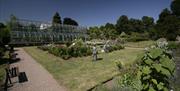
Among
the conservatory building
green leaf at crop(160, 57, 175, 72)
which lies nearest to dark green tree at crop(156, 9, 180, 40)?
the conservatory building

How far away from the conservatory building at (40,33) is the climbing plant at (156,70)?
44.4 m

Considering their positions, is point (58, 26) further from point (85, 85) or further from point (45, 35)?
point (85, 85)

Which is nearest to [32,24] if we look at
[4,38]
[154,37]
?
[4,38]

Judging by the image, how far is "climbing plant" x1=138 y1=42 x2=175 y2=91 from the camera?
407 centimetres

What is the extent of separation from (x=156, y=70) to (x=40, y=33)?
48047 millimetres

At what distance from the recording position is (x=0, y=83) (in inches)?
447

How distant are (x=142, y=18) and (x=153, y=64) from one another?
89187 millimetres

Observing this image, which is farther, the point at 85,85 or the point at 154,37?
the point at 154,37

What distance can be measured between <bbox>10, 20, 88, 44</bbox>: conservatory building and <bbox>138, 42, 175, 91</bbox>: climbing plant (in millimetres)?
44387

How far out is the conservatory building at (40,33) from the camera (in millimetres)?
46906

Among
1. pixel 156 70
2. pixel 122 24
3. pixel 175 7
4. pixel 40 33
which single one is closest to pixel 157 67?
pixel 156 70

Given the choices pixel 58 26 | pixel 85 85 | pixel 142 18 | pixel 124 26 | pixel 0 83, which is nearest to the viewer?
pixel 85 85

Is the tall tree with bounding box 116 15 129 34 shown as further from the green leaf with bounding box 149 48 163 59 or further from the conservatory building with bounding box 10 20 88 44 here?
the green leaf with bounding box 149 48 163 59

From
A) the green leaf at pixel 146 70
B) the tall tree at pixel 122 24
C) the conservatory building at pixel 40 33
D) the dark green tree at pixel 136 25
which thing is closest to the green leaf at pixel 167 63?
the green leaf at pixel 146 70
